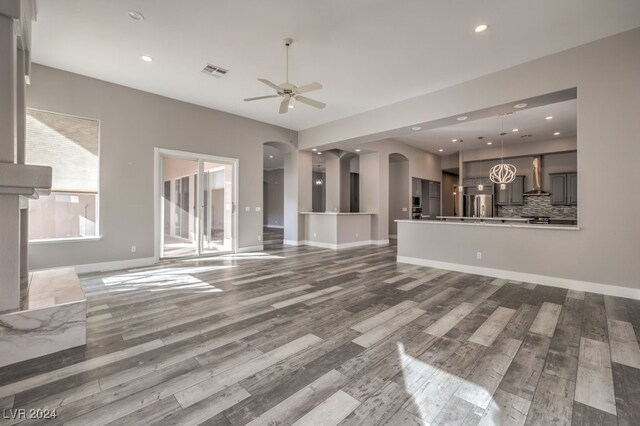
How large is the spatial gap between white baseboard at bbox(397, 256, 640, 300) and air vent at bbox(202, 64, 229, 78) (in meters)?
5.09

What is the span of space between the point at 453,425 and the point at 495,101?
476cm

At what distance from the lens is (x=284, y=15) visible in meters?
3.30

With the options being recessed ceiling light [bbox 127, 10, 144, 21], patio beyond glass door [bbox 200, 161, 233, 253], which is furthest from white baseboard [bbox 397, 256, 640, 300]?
recessed ceiling light [bbox 127, 10, 144, 21]

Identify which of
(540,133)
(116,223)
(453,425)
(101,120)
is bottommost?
(453,425)

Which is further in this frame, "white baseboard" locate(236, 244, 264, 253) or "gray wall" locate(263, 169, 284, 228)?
"gray wall" locate(263, 169, 284, 228)

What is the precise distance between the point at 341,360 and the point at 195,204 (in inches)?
216

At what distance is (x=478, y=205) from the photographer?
1028cm

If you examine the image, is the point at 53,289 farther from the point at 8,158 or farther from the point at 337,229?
the point at 337,229

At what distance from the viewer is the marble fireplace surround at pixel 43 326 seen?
2.05 meters

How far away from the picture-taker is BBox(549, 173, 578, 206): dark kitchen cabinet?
851 centimetres

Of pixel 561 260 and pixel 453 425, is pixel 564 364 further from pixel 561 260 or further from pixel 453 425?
pixel 561 260

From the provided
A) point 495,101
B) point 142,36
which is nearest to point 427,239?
point 495,101

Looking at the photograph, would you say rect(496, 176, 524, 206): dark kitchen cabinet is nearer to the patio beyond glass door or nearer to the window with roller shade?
the patio beyond glass door

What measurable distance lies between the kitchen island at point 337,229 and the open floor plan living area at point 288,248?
792 mm
